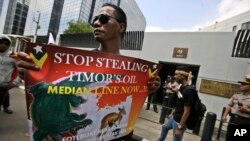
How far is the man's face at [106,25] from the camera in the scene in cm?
208

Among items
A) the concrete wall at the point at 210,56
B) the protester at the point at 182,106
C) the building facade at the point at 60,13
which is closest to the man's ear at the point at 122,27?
the protester at the point at 182,106

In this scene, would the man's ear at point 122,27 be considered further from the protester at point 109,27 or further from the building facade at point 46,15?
the building facade at point 46,15

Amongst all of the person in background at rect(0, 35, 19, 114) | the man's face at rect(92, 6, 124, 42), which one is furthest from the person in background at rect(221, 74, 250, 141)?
the man's face at rect(92, 6, 124, 42)

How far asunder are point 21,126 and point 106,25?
5.10 m

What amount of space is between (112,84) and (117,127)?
0.32 meters

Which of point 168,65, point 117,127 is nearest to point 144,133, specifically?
point 117,127

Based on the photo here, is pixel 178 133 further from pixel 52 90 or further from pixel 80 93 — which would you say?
pixel 52 90

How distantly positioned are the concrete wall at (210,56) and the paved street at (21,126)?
3.19m

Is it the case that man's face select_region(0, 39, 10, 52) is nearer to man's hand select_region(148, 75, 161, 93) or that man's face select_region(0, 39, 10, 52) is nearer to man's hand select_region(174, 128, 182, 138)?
man's hand select_region(174, 128, 182, 138)

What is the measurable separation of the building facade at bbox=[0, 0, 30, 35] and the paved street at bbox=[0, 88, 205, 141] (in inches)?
4013

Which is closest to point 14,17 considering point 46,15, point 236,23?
point 46,15

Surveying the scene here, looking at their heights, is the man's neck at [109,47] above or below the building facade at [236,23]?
below

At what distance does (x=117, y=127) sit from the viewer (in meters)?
2.15

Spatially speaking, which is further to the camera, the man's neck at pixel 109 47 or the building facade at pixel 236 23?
the building facade at pixel 236 23
